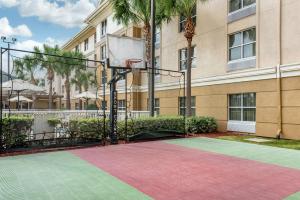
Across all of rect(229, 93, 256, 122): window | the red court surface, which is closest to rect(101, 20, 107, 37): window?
rect(229, 93, 256, 122): window

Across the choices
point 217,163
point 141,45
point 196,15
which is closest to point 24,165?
point 217,163

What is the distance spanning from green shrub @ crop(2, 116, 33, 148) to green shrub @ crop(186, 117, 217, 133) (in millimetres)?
9514

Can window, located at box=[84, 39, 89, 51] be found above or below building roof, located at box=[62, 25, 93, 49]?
below

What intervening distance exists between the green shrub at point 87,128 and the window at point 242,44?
9.60 meters

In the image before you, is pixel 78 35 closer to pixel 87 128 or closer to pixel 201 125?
pixel 201 125

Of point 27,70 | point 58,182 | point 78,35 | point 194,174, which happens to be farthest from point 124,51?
point 27,70

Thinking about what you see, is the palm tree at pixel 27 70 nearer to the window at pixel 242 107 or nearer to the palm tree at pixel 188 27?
the palm tree at pixel 188 27

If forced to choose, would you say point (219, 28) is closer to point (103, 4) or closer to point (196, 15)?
point (196, 15)

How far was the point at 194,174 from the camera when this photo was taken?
26.1 feet

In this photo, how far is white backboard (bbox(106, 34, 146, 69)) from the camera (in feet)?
47.5

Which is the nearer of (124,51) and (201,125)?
(124,51)

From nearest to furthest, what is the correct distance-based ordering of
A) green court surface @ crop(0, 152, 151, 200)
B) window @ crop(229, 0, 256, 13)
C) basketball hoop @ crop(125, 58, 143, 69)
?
1. green court surface @ crop(0, 152, 151, 200)
2. basketball hoop @ crop(125, 58, 143, 69)
3. window @ crop(229, 0, 256, 13)

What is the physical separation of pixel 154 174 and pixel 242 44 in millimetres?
12430

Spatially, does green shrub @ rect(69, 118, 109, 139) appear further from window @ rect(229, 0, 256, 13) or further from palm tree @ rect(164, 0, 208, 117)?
window @ rect(229, 0, 256, 13)
